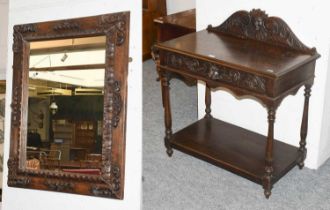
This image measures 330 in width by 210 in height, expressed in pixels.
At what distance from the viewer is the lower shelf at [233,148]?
2967 mm

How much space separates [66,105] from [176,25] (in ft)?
5.51

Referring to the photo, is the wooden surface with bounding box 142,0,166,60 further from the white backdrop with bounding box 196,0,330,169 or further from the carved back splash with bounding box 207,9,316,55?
the carved back splash with bounding box 207,9,316,55

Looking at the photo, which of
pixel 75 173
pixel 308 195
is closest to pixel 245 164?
pixel 308 195

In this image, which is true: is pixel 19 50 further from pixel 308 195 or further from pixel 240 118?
pixel 308 195

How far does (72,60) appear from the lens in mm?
2445

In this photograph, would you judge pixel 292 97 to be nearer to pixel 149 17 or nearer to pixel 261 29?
pixel 261 29

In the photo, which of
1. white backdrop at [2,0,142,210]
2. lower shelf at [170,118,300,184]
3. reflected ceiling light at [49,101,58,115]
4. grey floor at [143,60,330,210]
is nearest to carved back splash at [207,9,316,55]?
lower shelf at [170,118,300,184]

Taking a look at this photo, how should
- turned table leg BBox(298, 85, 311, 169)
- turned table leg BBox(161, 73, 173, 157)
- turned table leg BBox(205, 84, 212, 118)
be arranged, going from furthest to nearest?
turned table leg BBox(205, 84, 212, 118)
turned table leg BBox(161, 73, 173, 157)
turned table leg BBox(298, 85, 311, 169)

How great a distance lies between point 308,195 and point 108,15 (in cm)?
152

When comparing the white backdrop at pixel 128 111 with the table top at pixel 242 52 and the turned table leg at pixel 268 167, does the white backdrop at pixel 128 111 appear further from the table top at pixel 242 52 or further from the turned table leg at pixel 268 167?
the turned table leg at pixel 268 167

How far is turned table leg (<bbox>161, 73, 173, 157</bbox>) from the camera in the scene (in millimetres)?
3092

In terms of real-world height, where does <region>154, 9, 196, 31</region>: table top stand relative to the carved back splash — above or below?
above

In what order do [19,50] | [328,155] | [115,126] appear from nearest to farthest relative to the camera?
1. [115,126]
2. [19,50]
3. [328,155]

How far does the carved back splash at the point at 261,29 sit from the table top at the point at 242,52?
0.10ft
